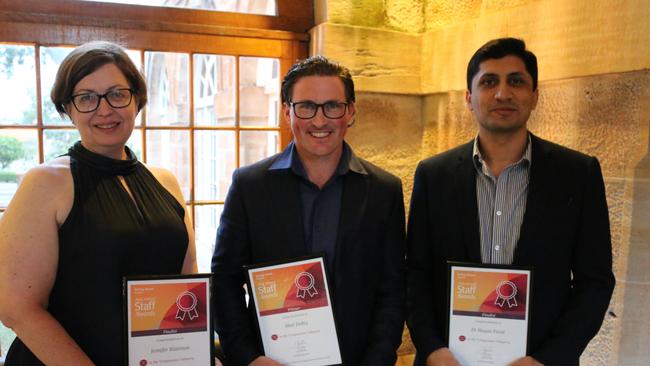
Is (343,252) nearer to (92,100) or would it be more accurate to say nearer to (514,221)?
(514,221)

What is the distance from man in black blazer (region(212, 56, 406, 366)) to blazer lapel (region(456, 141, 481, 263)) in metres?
0.20

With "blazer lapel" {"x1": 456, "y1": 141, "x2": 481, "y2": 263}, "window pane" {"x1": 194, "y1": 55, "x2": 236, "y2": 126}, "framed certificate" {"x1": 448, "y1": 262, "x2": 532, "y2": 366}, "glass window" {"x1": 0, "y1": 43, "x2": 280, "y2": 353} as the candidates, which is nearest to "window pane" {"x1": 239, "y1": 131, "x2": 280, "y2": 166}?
"glass window" {"x1": 0, "y1": 43, "x2": 280, "y2": 353}

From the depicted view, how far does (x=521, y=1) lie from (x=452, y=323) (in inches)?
65.0

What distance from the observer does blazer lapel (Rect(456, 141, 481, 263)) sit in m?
1.55

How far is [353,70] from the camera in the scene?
2.71 m

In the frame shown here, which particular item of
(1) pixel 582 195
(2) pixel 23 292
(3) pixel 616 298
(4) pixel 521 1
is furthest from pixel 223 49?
(3) pixel 616 298

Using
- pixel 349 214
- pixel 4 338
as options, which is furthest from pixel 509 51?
pixel 4 338

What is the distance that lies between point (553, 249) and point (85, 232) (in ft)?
4.39

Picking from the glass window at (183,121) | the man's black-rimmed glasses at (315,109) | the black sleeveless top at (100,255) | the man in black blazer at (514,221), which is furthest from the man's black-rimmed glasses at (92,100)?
the glass window at (183,121)

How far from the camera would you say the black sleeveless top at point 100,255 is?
1.32 metres

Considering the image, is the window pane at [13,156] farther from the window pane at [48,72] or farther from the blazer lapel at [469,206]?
the blazer lapel at [469,206]

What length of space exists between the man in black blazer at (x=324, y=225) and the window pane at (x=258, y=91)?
1.20 meters

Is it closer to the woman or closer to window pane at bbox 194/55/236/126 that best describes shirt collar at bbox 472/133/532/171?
the woman

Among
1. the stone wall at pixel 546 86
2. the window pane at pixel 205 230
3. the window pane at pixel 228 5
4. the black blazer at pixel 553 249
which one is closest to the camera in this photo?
the black blazer at pixel 553 249
